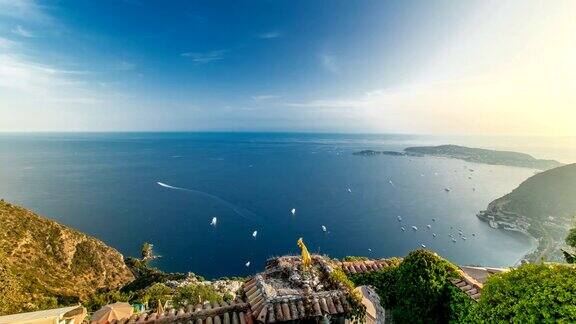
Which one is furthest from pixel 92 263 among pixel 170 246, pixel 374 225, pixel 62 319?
pixel 374 225

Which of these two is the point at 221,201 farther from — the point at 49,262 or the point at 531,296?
the point at 531,296

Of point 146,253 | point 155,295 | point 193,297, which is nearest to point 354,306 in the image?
point 193,297

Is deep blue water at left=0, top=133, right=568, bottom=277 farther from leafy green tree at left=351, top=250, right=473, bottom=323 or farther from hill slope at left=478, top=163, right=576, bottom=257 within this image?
leafy green tree at left=351, top=250, right=473, bottom=323

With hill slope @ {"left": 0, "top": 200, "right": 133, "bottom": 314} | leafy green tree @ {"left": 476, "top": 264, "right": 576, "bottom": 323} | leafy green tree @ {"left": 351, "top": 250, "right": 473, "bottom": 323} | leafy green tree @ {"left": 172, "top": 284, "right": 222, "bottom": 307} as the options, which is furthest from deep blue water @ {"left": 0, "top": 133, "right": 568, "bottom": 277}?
leafy green tree @ {"left": 476, "top": 264, "right": 576, "bottom": 323}

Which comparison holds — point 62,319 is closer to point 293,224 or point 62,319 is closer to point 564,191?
point 293,224

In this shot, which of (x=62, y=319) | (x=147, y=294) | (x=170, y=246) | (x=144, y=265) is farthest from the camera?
(x=170, y=246)

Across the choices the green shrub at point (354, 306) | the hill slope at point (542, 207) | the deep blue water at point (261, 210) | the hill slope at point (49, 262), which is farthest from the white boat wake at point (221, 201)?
the green shrub at point (354, 306)

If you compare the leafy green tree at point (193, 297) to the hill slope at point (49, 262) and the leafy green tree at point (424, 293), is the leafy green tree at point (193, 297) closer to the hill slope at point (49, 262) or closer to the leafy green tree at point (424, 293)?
the hill slope at point (49, 262)
